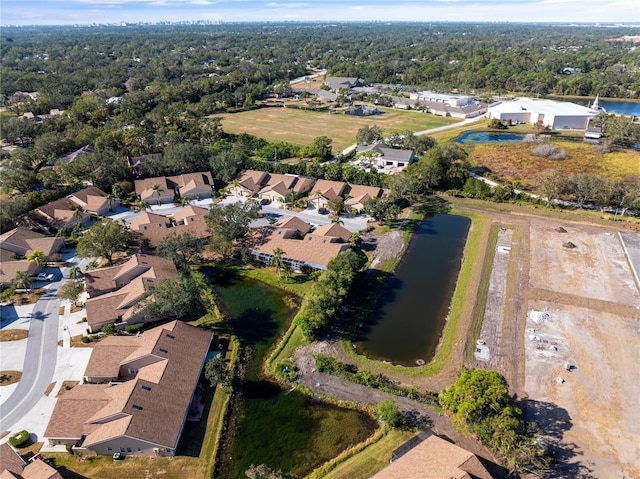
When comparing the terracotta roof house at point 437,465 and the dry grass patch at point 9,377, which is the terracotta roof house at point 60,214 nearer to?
the dry grass patch at point 9,377

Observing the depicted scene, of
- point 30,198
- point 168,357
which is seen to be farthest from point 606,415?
point 30,198

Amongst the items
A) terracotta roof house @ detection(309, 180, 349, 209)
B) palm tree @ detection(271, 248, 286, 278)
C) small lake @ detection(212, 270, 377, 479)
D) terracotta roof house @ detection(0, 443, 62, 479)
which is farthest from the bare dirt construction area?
terracotta roof house @ detection(0, 443, 62, 479)

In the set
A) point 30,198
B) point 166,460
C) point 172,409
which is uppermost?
point 30,198

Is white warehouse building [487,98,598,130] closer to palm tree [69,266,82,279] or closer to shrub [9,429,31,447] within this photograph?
palm tree [69,266,82,279]

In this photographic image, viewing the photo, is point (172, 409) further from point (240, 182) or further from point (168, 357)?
point (240, 182)

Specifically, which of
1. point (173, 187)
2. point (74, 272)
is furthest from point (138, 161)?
point (74, 272)

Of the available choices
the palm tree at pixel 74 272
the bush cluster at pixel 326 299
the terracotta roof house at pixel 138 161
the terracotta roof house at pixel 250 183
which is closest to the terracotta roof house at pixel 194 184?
the terracotta roof house at pixel 250 183
